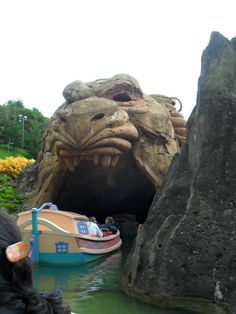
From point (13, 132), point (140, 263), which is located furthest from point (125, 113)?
point (13, 132)

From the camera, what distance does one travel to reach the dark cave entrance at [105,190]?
32.7 ft

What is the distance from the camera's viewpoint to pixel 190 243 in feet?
16.2

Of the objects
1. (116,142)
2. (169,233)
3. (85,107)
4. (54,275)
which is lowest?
(54,275)

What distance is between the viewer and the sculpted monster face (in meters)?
8.44

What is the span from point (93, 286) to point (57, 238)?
2.14 meters

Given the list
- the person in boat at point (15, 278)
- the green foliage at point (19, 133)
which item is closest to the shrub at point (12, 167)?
the person in boat at point (15, 278)

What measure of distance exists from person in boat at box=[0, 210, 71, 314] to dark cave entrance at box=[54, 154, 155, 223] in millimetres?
7853

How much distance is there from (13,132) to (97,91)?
33.7 meters

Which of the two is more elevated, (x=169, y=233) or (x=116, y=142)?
(x=116, y=142)

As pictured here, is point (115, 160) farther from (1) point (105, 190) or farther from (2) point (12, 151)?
(2) point (12, 151)

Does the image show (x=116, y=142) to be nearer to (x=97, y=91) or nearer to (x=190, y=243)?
(x=97, y=91)

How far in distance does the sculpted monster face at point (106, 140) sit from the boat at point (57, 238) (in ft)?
3.70

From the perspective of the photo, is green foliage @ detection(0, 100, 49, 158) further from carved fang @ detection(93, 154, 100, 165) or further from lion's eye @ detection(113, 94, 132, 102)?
carved fang @ detection(93, 154, 100, 165)

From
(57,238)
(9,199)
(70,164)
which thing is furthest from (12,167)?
(57,238)
